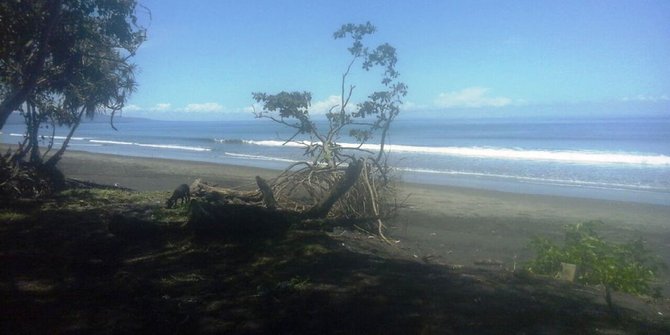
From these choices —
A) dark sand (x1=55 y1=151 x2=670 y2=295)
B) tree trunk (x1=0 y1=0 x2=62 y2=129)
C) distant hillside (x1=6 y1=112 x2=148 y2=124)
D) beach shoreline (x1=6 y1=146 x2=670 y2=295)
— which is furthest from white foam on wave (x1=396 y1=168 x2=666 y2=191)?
tree trunk (x1=0 y1=0 x2=62 y2=129)

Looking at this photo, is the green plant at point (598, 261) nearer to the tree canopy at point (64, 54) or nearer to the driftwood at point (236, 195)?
the driftwood at point (236, 195)

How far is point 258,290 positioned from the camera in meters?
5.02

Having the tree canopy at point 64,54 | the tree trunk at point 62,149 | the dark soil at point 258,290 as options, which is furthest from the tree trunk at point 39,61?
the tree trunk at point 62,149

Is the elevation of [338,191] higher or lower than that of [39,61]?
lower

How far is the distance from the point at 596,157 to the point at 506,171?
8.54 m

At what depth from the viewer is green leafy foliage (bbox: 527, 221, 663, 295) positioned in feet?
21.5

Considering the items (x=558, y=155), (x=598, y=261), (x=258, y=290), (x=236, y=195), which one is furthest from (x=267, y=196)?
(x=558, y=155)

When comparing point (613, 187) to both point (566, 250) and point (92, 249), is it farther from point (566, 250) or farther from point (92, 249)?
point (92, 249)

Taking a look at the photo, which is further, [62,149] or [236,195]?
[62,149]

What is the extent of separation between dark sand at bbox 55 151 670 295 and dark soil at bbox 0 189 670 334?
7.40 ft

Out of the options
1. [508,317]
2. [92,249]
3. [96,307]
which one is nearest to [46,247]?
[92,249]

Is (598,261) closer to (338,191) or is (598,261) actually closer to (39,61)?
(338,191)

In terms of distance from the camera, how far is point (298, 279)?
209 inches

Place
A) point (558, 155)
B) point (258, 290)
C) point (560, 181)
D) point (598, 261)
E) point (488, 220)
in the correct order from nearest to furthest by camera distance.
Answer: point (258, 290)
point (598, 261)
point (488, 220)
point (560, 181)
point (558, 155)
